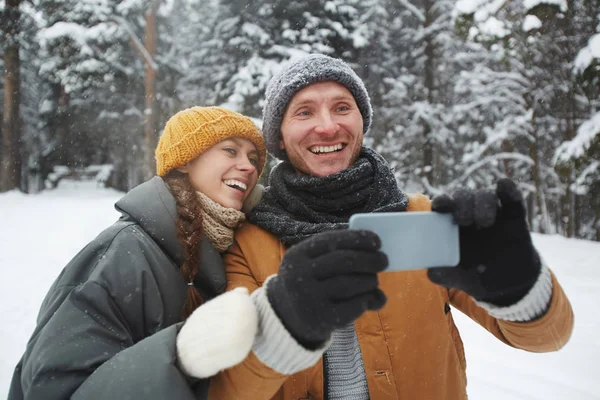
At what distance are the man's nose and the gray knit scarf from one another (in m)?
0.24

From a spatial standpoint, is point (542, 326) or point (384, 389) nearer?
point (542, 326)

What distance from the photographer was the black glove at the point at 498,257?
1.35 metres

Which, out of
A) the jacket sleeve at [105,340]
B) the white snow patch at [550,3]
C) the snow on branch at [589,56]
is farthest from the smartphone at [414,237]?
the white snow patch at [550,3]

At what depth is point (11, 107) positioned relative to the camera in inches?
665

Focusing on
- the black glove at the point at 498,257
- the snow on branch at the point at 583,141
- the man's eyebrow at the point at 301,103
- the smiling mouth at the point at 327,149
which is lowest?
the snow on branch at the point at 583,141

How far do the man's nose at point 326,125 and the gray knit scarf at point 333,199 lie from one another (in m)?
0.24

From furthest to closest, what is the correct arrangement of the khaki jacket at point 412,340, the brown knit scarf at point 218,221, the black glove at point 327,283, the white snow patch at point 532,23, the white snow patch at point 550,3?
the white snow patch at point 532,23 → the white snow patch at point 550,3 → the brown knit scarf at point 218,221 → the khaki jacket at point 412,340 → the black glove at point 327,283

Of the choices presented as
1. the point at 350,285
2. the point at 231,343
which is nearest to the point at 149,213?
the point at 231,343

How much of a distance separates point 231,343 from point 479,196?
951 mm

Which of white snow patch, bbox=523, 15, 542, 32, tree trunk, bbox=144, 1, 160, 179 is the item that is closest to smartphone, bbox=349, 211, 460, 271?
white snow patch, bbox=523, 15, 542, 32

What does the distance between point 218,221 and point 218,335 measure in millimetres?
1017

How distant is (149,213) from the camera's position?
1.92 m

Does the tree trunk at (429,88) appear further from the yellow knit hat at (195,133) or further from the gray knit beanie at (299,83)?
the yellow knit hat at (195,133)

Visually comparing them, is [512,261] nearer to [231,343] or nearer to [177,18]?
[231,343]
